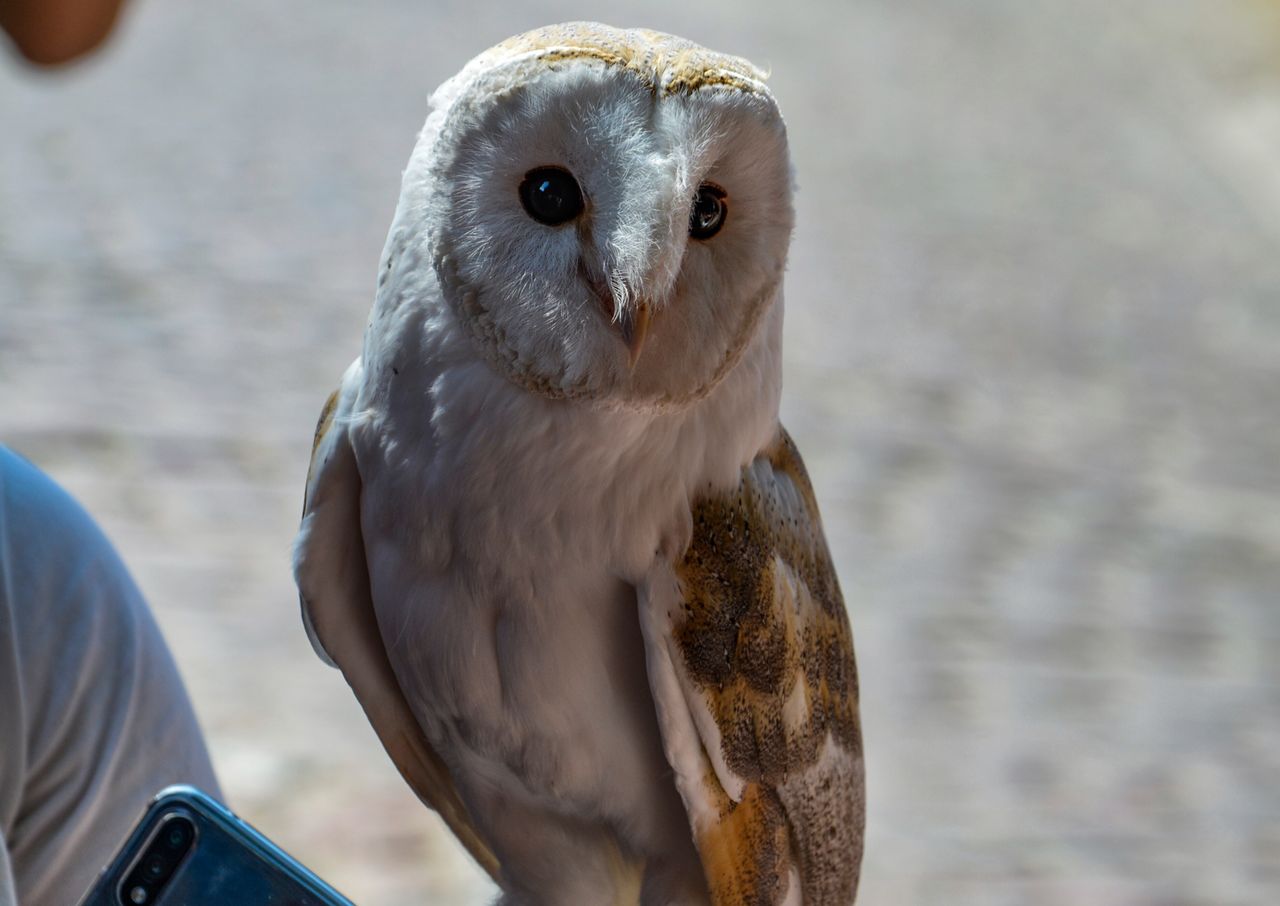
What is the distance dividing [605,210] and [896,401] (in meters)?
2.92

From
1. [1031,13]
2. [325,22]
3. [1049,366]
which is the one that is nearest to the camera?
[1049,366]

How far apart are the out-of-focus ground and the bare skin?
442 mm

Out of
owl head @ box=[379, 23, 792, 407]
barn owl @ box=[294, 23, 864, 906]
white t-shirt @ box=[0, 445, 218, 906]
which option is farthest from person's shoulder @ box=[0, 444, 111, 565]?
owl head @ box=[379, 23, 792, 407]

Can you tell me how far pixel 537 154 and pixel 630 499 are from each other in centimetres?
12

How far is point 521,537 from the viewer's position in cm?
50

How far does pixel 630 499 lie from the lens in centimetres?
50

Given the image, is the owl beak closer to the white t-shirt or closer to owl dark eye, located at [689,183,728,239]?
owl dark eye, located at [689,183,728,239]

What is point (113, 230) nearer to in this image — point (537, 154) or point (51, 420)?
point (51, 420)

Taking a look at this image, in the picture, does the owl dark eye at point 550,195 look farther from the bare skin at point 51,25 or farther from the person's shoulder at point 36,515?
the person's shoulder at point 36,515

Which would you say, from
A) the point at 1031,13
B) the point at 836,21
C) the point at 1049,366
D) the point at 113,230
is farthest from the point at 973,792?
the point at 1031,13

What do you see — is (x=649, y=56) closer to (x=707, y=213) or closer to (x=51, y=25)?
(x=707, y=213)

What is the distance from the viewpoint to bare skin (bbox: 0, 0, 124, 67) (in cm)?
52

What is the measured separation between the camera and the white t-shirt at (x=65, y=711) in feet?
2.39

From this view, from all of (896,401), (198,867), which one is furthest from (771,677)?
(896,401)
